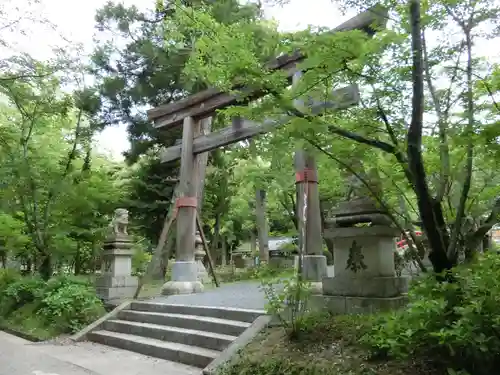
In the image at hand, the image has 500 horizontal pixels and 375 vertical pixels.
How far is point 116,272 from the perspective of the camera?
9.24 m

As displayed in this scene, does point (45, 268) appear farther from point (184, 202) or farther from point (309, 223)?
point (309, 223)

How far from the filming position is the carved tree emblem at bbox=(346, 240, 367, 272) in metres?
5.14

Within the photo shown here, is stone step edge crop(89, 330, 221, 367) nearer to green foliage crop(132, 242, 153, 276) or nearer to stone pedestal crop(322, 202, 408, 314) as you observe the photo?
stone pedestal crop(322, 202, 408, 314)

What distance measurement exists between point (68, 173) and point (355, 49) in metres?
9.36

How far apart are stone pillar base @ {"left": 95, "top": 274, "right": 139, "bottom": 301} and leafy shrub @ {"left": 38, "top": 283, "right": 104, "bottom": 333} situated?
0.36 meters

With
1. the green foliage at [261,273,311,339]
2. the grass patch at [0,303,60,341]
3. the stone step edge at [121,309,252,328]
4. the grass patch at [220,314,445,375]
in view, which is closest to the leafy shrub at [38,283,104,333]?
the grass patch at [0,303,60,341]

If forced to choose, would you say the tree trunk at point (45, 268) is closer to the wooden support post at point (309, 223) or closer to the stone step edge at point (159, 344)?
the stone step edge at point (159, 344)

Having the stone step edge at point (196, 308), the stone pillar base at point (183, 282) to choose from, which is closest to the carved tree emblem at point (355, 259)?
the stone step edge at point (196, 308)

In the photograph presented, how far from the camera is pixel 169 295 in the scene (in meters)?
9.09

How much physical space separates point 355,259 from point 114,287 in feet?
19.4

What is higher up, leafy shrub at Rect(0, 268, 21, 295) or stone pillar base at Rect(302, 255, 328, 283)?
stone pillar base at Rect(302, 255, 328, 283)

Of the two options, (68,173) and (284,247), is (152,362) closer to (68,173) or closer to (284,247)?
(68,173)

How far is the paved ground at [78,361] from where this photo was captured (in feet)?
17.8

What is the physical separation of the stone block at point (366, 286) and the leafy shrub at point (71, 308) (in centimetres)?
514
